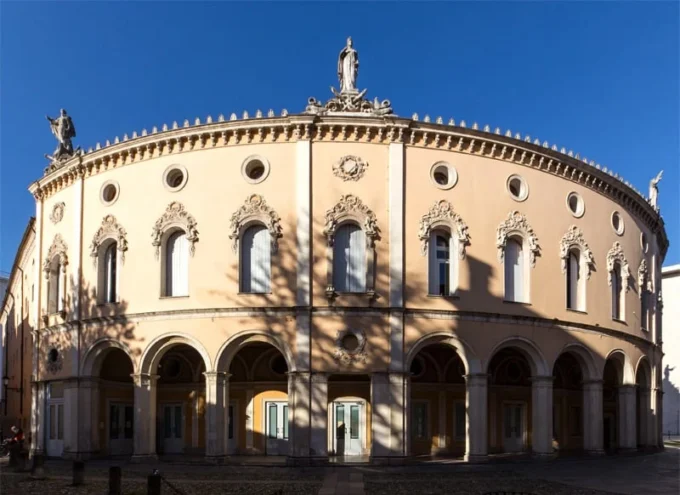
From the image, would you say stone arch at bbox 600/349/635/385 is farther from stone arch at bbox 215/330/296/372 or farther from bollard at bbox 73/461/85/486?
bollard at bbox 73/461/85/486

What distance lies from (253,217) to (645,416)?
21.8 meters

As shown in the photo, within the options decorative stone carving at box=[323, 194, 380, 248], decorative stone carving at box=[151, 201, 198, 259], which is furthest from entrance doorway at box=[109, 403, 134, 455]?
decorative stone carving at box=[323, 194, 380, 248]

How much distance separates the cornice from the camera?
29.3m

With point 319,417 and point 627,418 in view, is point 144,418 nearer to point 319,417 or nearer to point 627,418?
point 319,417

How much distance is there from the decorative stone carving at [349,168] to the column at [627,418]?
16.2 meters

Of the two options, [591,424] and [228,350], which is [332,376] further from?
[591,424]

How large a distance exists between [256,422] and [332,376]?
4.40 m

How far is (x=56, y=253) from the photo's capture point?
3469 centimetres

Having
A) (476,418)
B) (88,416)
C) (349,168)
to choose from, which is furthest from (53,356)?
(476,418)

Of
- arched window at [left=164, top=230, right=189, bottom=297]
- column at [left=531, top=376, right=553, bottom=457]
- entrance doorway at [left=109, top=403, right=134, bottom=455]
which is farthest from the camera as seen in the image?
entrance doorway at [left=109, top=403, right=134, bottom=455]

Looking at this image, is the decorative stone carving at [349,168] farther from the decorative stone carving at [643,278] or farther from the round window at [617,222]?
the decorative stone carving at [643,278]

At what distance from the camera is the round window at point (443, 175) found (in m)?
30.2

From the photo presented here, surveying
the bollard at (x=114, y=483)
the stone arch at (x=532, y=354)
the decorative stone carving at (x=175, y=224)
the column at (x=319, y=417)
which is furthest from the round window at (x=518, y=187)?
the bollard at (x=114, y=483)

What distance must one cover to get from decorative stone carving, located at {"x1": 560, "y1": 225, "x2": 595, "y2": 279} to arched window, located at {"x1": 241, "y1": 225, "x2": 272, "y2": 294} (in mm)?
12143
